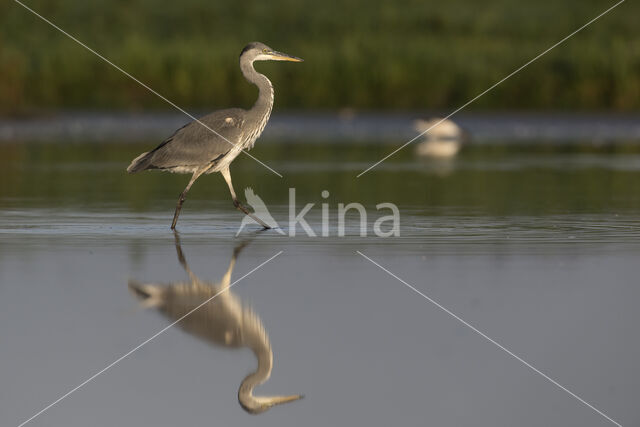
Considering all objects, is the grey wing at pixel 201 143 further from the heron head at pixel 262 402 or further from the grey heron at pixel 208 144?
the heron head at pixel 262 402

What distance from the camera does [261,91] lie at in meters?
13.4

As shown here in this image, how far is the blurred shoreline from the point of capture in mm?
29141

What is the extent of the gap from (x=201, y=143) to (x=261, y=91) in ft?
3.12

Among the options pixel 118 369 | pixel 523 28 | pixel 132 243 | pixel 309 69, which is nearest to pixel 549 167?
pixel 132 243

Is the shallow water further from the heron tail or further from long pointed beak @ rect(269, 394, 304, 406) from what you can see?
the heron tail

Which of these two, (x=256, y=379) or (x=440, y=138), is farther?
(x=440, y=138)

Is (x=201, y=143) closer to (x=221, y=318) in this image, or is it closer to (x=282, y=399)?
(x=221, y=318)

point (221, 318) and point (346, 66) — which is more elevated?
point (346, 66)

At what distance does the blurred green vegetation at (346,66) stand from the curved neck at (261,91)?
70.9 feet

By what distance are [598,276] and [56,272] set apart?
145 inches

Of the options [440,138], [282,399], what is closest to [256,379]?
[282,399]

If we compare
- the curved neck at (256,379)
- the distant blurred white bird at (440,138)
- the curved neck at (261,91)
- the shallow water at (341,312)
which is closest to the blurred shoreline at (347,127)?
the distant blurred white bird at (440,138)

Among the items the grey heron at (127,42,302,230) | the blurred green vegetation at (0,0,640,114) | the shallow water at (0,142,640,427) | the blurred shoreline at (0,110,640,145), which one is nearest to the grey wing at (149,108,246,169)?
the grey heron at (127,42,302,230)

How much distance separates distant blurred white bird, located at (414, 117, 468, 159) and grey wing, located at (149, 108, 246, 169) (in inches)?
483
